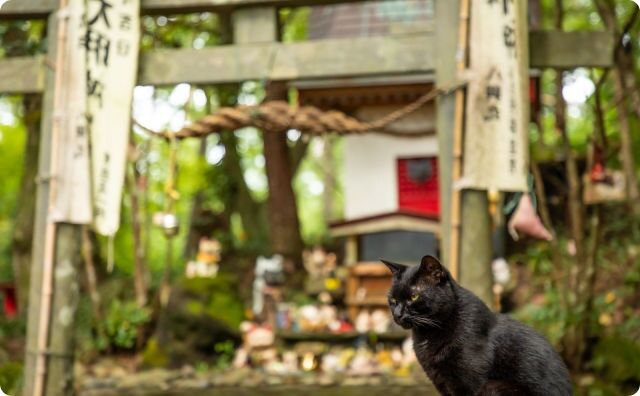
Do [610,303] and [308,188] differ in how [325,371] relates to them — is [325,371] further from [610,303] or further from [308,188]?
[308,188]

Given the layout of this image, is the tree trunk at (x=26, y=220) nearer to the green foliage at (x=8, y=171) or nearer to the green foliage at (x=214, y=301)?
the green foliage at (x=8, y=171)

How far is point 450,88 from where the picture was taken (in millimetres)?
4836

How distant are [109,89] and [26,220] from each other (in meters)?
5.48

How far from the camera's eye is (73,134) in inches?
203

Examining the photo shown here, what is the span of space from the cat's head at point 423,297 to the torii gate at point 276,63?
5.84 feet

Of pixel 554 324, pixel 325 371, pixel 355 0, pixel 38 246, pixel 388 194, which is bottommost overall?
pixel 325 371

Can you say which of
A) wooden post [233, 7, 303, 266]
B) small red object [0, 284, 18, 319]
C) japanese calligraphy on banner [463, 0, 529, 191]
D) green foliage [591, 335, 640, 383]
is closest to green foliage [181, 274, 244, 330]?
wooden post [233, 7, 303, 266]

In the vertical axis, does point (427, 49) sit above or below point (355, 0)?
below

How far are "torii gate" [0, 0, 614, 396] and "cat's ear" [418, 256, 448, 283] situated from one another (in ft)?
5.90

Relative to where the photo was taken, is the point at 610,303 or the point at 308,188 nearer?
the point at 610,303

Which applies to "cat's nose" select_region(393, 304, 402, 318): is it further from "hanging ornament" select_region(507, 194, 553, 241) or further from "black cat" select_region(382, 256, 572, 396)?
"hanging ornament" select_region(507, 194, 553, 241)

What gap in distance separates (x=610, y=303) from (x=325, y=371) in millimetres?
3140

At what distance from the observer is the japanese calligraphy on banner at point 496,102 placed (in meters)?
4.70

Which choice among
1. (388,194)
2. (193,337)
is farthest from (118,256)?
(388,194)
